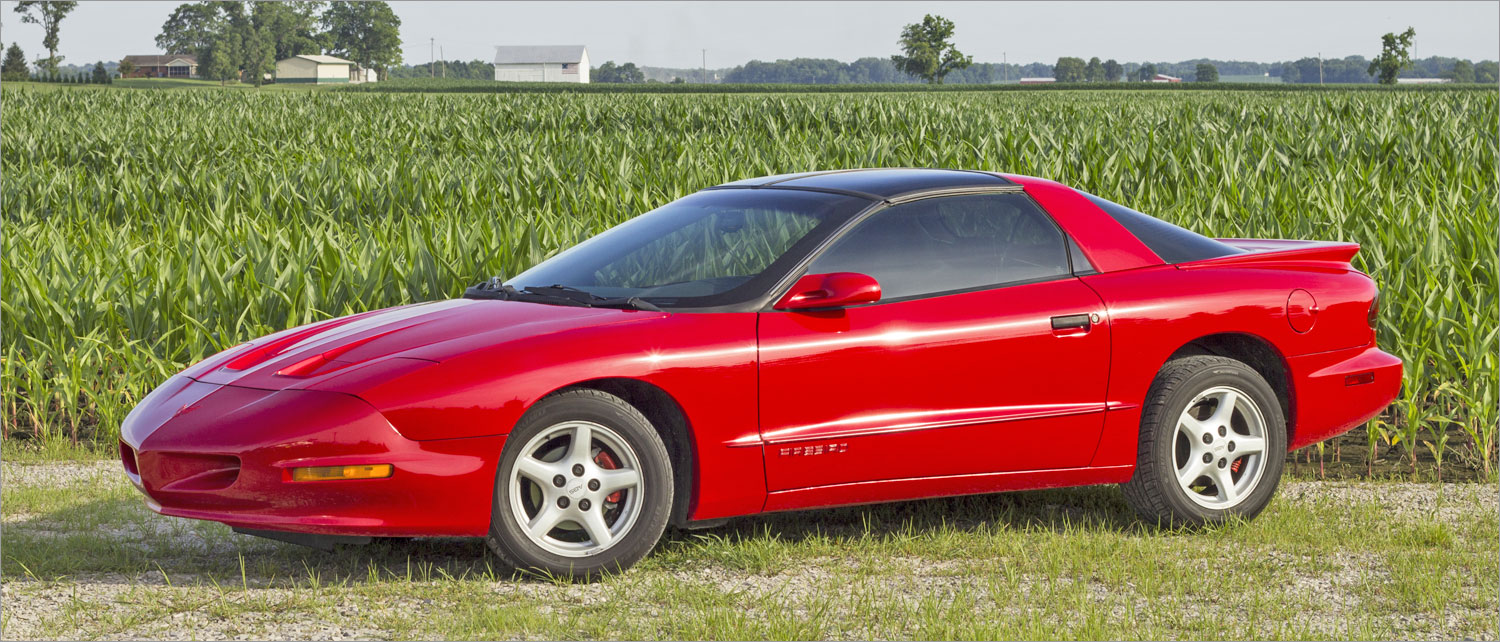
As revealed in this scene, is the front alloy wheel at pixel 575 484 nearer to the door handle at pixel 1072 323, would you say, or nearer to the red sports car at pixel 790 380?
the red sports car at pixel 790 380

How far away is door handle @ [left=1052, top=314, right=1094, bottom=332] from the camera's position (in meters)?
5.00

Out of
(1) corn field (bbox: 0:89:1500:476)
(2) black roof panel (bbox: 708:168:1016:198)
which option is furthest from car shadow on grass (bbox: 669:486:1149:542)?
(1) corn field (bbox: 0:89:1500:476)

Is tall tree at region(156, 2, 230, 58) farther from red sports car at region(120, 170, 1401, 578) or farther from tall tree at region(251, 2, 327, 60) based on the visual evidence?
red sports car at region(120, 170, 1401, 578)

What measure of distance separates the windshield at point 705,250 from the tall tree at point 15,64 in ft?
355

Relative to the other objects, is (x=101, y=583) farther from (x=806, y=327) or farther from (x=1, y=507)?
(x=806, y=327)

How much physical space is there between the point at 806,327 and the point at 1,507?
350 cm

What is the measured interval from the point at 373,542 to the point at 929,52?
14314 cm

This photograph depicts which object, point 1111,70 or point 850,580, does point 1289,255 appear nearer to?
point 850,580

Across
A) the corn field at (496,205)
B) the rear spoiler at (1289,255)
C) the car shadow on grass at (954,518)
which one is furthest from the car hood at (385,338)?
the corn field at (496,205)

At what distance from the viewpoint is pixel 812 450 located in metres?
4.62

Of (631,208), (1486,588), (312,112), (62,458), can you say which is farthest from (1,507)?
(312,112)

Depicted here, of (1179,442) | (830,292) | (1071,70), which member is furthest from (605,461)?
(1071,70)

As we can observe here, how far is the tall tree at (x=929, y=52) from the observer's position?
144 meters

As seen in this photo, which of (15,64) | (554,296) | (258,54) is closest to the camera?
(554,296)
